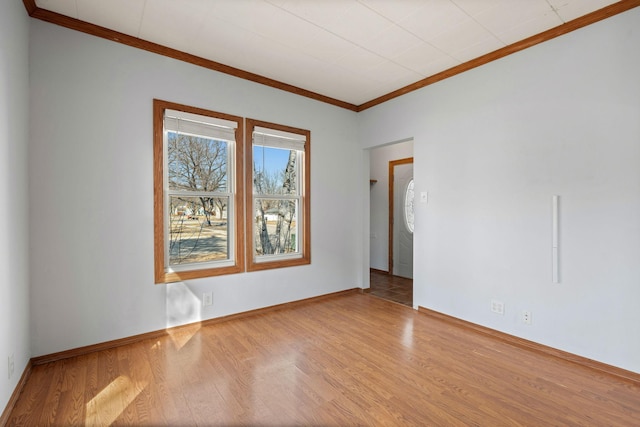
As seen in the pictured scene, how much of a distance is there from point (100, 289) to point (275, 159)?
232cm

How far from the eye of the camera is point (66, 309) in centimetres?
251

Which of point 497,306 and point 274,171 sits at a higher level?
point 274,171

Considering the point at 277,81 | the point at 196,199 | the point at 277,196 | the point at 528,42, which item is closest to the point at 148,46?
the point at 277,81

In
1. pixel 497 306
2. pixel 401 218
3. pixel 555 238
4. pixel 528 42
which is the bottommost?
pixel 497 306

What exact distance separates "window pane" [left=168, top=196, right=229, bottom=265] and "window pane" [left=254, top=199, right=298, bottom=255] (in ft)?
1.43

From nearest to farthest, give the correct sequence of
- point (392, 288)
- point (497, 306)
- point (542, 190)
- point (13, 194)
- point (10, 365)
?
point (10, 365)
point (13, 194)
point (542, 190)
point (497, 306)
point (392, 288)

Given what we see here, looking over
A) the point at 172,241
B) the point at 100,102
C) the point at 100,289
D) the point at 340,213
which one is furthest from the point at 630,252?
the point at 100,102

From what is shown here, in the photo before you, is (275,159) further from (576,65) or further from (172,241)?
(576,65)

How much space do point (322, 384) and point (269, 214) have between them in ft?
7.30

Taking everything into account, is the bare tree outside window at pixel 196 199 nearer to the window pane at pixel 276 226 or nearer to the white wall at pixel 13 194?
the window pane at pixel 276 226

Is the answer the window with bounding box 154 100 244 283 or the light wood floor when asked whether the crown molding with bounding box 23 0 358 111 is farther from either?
the light wood floor

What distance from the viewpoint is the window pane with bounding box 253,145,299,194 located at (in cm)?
373

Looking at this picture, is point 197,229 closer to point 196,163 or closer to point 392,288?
point 196,163

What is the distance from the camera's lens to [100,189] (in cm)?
266
